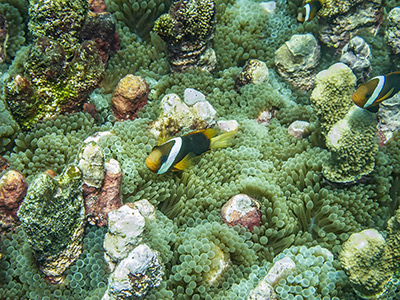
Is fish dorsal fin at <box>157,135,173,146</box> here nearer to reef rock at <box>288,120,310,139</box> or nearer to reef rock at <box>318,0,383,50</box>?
reef rock at <box>288,120,310,139</box>

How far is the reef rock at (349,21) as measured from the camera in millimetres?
3408

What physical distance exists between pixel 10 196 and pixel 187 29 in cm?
194

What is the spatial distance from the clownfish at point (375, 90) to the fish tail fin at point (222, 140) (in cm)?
95

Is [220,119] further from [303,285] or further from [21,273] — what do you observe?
[21,273]

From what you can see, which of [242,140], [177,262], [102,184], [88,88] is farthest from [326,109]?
[88,88]

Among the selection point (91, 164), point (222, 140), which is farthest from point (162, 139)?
point (91, 164)

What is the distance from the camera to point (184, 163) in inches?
100

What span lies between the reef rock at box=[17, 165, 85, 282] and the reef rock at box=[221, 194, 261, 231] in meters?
1.02

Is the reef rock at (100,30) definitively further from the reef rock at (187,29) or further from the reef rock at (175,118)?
the reef rock at (175,118)

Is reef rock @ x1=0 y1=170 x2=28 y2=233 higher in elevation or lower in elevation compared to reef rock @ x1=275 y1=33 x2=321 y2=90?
lower

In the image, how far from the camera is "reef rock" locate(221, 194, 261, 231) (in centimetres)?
244

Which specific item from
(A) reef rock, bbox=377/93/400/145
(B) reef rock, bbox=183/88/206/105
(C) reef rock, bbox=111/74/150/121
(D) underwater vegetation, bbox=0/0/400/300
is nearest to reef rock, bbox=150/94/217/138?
(D) underwater vegetation, bbox=0/0/400/300

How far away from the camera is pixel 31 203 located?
199 centimetres

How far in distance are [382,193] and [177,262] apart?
5.48 ft
